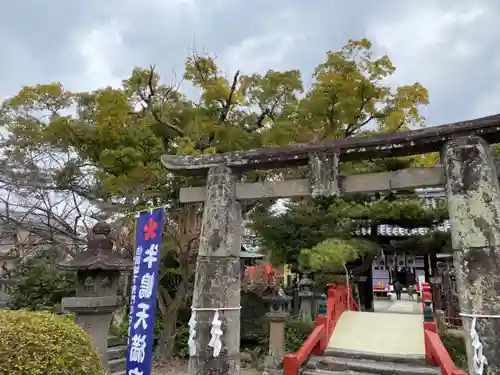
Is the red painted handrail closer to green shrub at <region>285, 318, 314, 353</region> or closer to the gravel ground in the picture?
green shrub at <region>285, 318, 314, 353</region>

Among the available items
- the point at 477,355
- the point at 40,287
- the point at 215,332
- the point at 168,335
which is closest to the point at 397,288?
the point at 168,335

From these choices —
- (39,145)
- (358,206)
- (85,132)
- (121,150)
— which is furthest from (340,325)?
(39,145)

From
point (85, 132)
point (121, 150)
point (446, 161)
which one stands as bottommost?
point (446, 161)

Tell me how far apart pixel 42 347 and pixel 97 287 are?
3.91m

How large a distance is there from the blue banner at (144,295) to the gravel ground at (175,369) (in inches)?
193

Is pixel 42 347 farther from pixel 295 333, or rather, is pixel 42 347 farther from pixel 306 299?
pixel 306 299

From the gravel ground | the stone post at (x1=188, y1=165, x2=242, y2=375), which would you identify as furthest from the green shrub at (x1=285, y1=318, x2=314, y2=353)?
the stone post at (x1=188, y1=165, x2=242, y2=375)

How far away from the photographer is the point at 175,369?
11008 millimetres

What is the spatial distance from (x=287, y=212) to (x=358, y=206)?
268 cm

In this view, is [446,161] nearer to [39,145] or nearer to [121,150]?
[121,150]

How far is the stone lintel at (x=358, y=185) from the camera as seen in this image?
604 cm

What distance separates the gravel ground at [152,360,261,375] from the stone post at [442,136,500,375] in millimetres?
6890

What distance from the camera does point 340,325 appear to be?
1123cm

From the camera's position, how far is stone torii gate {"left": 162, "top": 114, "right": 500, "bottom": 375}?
523cm
